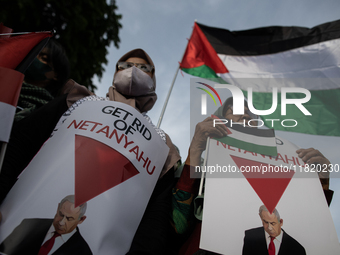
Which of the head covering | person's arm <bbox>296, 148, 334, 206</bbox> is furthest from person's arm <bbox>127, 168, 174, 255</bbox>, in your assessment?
person's arm <bbox>296, 148, 334, 206</bbox>

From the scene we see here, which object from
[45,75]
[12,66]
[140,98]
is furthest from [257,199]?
[45,75]

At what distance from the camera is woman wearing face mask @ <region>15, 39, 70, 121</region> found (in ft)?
7.18

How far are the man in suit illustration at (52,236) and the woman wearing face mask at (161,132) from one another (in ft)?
0.85

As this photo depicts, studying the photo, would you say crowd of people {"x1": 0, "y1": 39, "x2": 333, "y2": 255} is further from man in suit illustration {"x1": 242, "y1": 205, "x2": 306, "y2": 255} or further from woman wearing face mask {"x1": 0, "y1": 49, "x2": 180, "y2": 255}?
man in suit illustration {"x1": 242, "y1": 205, "x2": 306, "y2": 255}

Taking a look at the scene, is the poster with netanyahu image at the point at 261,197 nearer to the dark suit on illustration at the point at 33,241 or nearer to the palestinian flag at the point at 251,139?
the palestinian flag at the point at 251,139

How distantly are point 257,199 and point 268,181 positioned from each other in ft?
0.53

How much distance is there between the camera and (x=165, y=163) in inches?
69.1

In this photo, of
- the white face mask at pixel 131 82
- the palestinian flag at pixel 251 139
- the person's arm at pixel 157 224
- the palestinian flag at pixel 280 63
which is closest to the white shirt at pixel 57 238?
the person's arm at pixel 157 224

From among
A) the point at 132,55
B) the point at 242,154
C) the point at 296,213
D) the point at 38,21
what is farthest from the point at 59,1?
the point at 296,213

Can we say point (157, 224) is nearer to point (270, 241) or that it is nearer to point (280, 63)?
point (270, 241)

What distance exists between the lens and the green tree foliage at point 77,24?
449cm

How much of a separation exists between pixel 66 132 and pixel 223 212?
0.95 metres

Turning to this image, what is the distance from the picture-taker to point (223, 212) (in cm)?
139

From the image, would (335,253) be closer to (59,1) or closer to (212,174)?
(212,174)
